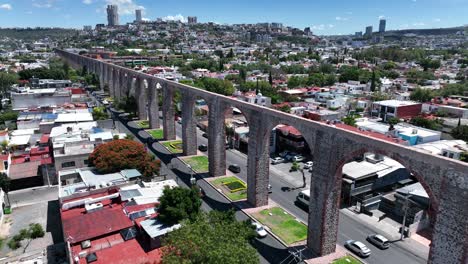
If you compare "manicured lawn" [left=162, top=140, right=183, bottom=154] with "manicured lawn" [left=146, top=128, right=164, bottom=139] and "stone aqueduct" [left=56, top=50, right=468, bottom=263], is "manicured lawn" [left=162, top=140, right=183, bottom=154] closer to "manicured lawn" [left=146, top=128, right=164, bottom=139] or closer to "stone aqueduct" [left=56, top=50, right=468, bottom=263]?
"manicured lawn" [left=146, top=128, right=164, bottom=139]

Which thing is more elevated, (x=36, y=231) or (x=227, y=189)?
(x=227, y=189)

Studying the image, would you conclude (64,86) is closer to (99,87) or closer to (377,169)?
(99,87)

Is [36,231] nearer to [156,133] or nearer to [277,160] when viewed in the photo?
[277,160]

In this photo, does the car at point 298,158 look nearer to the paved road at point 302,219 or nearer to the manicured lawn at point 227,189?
the paved road at point 302,219

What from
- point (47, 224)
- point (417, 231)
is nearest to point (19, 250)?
point (47, 224)

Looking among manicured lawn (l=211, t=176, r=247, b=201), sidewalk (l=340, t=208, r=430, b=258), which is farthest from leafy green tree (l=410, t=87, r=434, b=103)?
manicured lawn (l=211, t=176, r=247, b=201)

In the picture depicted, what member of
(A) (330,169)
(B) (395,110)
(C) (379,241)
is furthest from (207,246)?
(B) (395,110)
